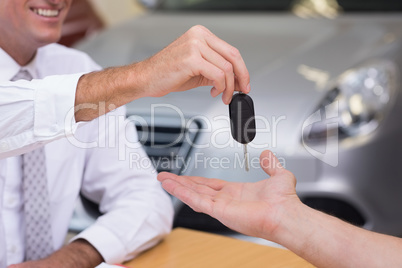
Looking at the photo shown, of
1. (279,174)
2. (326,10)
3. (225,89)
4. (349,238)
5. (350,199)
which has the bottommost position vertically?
(350,199)

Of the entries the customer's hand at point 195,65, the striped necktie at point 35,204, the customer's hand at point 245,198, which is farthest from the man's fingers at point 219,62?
the striped necktie at point 35,204

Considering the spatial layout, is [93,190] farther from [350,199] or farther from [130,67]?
[350,199]


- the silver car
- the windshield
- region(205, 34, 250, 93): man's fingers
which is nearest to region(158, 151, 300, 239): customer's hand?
region(205, 34, 250, 93): man's fingers

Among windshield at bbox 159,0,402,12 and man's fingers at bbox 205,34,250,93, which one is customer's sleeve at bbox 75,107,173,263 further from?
windshield at bbox 159,0,402,12

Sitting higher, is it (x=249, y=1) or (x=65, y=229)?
(x=249, y=1)

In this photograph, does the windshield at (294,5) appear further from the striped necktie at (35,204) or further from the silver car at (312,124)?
the striped necktie at (35,204)

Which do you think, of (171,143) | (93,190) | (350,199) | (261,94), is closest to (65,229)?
(93,190)

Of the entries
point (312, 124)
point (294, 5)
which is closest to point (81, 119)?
point (312, 124)

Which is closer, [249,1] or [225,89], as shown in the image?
[225,89]

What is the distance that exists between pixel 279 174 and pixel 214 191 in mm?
131

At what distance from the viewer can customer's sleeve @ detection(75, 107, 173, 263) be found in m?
1.57

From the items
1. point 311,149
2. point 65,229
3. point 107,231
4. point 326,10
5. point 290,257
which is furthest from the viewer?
point 326,10

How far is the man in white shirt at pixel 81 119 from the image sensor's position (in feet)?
4.20

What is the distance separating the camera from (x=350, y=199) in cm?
226
